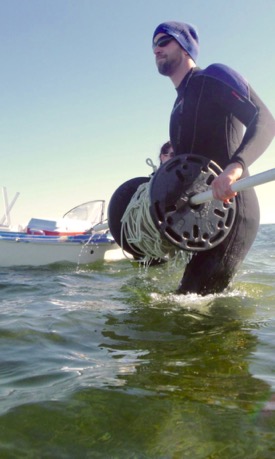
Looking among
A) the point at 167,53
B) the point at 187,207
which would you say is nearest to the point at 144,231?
the point at 187,207

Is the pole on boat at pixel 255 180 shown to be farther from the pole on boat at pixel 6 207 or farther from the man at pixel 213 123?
the pole on boat at pixel 6 207

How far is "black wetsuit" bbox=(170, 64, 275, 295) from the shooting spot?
11.9 feet

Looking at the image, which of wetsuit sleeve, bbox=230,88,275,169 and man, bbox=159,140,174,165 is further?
man, bbox=159,140,174,165

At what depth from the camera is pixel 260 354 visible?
285 cm

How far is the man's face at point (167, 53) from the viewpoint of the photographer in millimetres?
3957

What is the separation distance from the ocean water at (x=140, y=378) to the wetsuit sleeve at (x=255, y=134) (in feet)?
4.35

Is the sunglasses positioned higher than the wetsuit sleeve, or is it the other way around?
the sunglasses

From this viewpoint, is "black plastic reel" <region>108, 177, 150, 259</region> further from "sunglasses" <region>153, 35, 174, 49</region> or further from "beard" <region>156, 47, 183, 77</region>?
"sunglasses" <region>153, 35, 174, 49</region>

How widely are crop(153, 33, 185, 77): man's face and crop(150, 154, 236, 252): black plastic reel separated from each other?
0.96 m

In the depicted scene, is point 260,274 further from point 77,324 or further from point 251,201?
point 77,324

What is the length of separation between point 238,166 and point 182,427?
80.5 inches

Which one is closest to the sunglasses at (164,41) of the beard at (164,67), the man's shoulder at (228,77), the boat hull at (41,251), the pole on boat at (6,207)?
the beard at (164,67)

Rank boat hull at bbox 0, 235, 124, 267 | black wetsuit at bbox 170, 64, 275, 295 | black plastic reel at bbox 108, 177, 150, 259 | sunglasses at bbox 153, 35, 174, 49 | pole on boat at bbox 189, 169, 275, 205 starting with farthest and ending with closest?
boat hull at bbox 0, 235, 124, 267 < black plastic reel at bbox 108, 177, 150, 259 < sunglasses at bbox 153, 35, 174, 49 < black wetsuit at bbox 170, 64, 275, 295 < pole on boat at bbox 189, 169, 275, 205

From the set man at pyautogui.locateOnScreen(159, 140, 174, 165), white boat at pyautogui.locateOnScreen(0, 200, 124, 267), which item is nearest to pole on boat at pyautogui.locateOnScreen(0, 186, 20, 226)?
white boat at pyautogui.locateOnScreen(0, 200, 124, 267)
